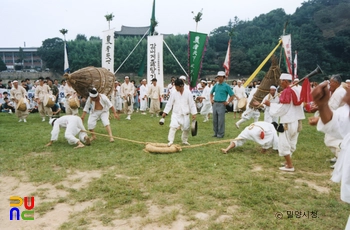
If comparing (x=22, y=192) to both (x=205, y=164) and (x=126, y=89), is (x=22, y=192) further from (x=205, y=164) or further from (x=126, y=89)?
(x=126, y=89)

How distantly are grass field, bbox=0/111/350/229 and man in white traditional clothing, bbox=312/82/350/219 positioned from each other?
1.10 m

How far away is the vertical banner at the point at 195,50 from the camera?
1192 centimetres

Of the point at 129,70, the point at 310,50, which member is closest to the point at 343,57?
the point at 310,50

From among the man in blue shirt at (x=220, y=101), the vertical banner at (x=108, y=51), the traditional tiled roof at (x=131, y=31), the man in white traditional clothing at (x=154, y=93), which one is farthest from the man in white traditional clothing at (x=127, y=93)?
the traditional tiled roof at (x=131, y=31)

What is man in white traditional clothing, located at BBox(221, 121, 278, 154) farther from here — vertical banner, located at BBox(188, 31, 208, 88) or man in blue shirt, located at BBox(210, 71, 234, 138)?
vertical banner, located at BBox(188, 31, 208, 88)

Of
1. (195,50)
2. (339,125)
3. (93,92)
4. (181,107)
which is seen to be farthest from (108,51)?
(339,125)

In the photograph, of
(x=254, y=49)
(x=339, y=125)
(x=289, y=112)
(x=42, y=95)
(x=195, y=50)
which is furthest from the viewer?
(x=254, y=49)

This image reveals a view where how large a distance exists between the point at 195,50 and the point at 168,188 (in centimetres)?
898

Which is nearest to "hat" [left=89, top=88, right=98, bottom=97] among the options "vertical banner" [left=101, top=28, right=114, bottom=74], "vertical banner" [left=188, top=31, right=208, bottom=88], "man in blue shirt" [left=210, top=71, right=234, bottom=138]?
"man in blue shirt" [left=210, top=71, right=234, bottom=138]

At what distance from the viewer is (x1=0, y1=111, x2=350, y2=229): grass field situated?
322 cm

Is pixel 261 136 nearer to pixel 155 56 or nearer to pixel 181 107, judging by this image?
pixel 181 107

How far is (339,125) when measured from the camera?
7.33 feet

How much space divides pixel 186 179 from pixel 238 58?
1502 inches

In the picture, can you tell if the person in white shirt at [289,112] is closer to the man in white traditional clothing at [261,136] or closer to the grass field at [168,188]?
the grass field at [168,188]
